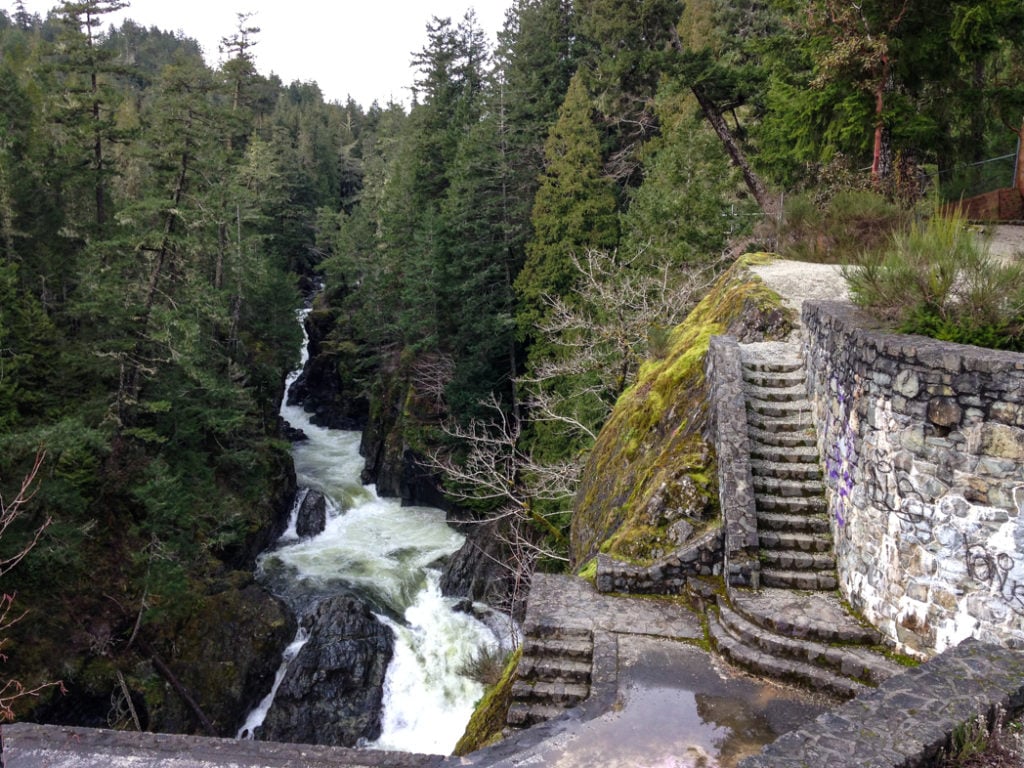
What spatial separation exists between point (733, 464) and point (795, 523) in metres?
0.87

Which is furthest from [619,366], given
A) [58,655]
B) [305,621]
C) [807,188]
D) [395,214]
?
[395,214]

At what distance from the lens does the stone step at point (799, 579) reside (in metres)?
6.84

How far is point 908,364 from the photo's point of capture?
5.53 m

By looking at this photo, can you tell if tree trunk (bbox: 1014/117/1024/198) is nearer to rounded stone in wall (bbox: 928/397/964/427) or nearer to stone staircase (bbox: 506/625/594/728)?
rounded stone in wall (bbox: 928/397/964/427)

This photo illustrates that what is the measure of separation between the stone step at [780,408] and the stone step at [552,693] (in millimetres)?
4055

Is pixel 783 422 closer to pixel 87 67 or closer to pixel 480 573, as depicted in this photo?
pixel 480 573

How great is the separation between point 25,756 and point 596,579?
533 cm

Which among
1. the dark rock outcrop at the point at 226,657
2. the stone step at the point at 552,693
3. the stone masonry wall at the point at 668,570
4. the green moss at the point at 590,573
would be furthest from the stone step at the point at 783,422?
the dark rock outcrop at the point at 226,657

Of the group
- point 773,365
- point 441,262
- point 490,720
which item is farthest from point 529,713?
point 441,262

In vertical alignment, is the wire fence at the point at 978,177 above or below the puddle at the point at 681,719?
above

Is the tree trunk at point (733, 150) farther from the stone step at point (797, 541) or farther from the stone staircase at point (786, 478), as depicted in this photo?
the stone step at point (797, 541)

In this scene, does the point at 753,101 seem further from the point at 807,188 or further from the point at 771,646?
the point at 771,646

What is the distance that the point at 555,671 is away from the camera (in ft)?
21.6

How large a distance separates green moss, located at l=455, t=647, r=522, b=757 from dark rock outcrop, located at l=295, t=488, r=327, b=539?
16.8m
